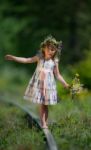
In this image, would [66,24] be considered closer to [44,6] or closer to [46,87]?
[44,6]

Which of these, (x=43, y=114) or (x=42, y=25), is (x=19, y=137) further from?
(x=42, y=25)

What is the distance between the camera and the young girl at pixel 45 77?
564cm

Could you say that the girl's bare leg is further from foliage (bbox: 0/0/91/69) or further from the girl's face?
foliage (bbox: 0/0/91/69)

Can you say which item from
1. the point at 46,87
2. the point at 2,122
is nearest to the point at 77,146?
the point at 46,87

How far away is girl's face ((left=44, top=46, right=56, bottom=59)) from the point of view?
5719 millimetres

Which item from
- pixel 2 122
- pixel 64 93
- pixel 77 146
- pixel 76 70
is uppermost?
pixel 76 70

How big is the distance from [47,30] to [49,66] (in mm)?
17175

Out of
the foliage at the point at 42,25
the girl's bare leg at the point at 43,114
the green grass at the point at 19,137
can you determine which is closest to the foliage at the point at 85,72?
the green grass at the point at 19,137

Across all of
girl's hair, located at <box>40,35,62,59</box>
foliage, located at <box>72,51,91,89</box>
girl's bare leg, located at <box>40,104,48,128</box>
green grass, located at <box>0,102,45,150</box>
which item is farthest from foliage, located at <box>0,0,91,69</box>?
girl's hair, located at <box>40,35,62,59</box>

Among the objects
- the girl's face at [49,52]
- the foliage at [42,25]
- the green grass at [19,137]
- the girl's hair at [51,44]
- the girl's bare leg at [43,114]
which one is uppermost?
the foliage at [42,25]

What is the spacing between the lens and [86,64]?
12961 mm

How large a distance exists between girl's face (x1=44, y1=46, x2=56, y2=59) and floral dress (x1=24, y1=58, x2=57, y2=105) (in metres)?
0.04

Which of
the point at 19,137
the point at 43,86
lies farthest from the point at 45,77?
the point at 19,137

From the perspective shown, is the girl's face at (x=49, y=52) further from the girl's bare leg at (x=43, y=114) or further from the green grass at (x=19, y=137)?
the green grass at (x=19, y=137)
